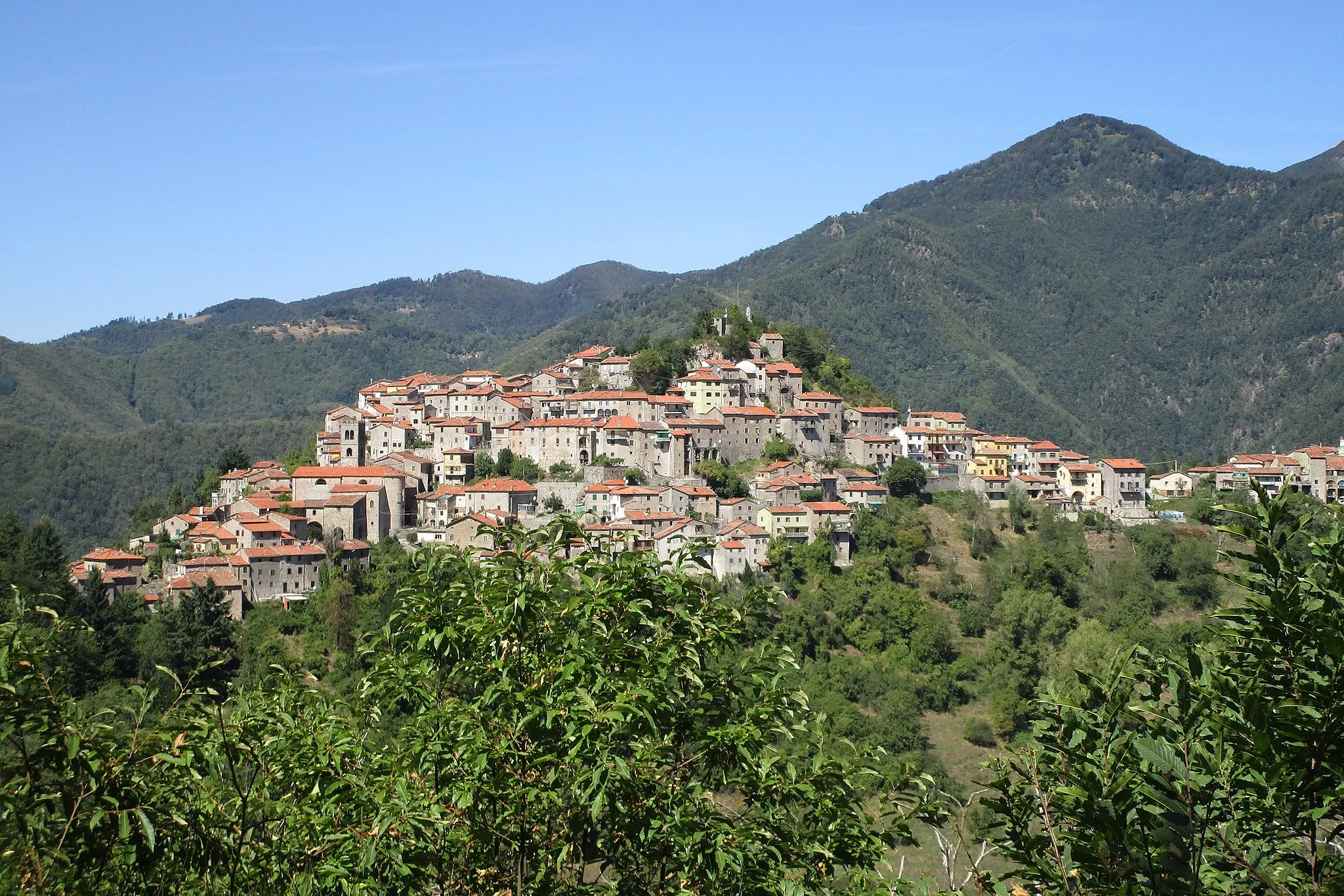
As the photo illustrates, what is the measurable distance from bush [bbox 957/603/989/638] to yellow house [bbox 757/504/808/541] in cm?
736

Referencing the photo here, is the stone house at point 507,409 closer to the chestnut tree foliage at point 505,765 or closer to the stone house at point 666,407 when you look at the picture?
the stone house at point 666,407

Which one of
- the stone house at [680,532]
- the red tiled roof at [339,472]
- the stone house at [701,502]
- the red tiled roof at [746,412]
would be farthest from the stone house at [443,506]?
the red tiled roof at [746,412]

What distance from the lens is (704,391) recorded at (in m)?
60.4

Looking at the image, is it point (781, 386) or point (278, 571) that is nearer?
point (278, 571)

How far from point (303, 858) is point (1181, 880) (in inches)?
195

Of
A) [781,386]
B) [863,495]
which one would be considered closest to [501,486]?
[863,495]

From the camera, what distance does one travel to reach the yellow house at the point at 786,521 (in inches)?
2092

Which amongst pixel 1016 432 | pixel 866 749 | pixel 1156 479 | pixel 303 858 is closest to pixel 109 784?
pixel 303 858

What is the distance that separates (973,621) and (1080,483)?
1854 centimetres

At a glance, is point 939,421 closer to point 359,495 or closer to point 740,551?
point 740,551

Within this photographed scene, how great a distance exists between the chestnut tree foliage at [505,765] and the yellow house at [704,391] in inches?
2026

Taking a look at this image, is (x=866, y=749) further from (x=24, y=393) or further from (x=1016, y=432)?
(x=24, y=393)

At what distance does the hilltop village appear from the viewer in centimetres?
4978

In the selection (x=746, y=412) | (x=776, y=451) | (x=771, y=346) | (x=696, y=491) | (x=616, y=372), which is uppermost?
(x=771, y=346)
